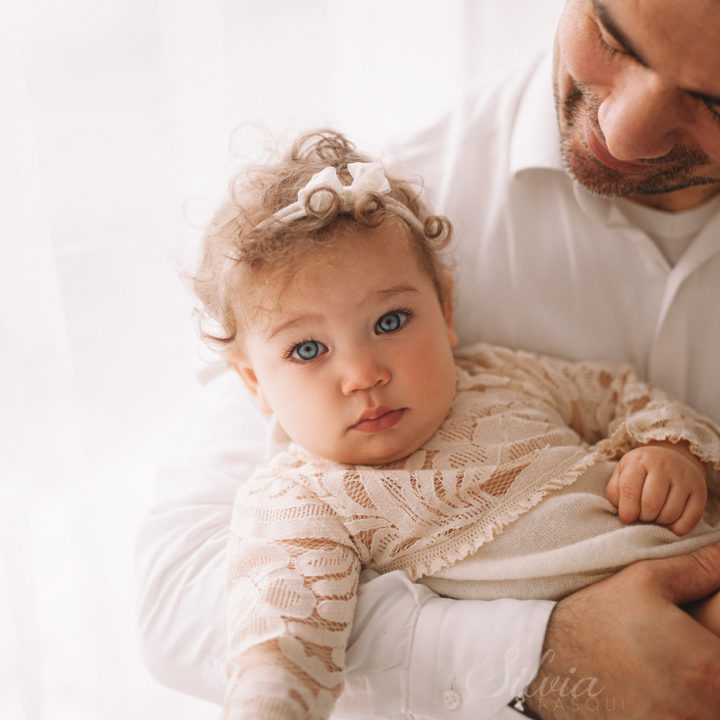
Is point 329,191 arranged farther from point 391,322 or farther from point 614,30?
point 614,30

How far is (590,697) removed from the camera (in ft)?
3.11

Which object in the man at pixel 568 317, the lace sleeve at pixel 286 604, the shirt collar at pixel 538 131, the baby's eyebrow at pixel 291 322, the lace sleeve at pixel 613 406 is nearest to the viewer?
the lace sleeve at pixel 286 604

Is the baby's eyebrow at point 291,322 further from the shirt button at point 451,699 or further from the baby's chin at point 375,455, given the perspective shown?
the shirt button at point 451,699

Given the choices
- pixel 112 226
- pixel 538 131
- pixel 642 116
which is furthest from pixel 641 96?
pixel 112 226

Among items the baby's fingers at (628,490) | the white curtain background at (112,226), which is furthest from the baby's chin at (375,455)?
the white curtain background at (112,226)

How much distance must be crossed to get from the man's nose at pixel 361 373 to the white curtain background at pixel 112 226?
46cm

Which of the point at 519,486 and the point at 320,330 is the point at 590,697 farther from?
the point at 320,330

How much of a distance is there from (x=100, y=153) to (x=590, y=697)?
1156 mm

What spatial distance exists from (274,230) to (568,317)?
1.94 ft

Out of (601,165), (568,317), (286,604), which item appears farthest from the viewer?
(568,317)

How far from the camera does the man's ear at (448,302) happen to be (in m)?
Result: 1.24

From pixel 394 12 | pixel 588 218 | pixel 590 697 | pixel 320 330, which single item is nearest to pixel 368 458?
pixel 320 330

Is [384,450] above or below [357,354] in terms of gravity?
below

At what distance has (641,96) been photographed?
39.7 inches
